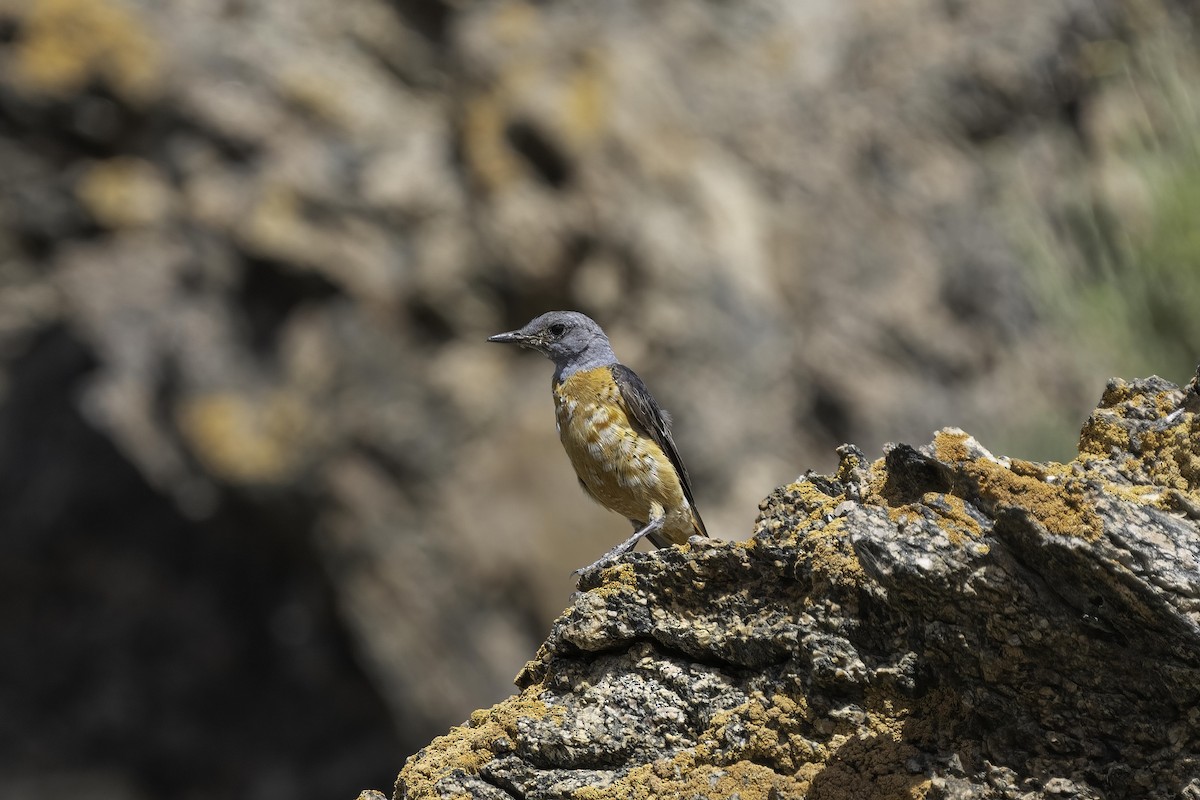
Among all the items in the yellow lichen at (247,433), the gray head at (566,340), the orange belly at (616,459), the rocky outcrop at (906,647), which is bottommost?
the rocky outcrop at (906,647)

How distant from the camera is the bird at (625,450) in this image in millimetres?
6566

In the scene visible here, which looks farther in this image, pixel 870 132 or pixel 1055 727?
pixel 870 132

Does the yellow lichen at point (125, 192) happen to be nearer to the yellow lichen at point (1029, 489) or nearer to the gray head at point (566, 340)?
the gray head at point (566, 340)

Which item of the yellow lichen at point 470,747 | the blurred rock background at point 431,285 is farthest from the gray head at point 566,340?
the blurred rock background at point 431,285

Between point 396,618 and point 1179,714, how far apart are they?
8.86 meters

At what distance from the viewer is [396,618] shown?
1148 cm

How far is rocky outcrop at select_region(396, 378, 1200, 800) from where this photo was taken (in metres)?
3.30

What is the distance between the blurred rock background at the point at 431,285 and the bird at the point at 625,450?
4292 mm

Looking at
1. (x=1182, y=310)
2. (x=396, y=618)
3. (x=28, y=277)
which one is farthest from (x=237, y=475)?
(x=1182, y=310)

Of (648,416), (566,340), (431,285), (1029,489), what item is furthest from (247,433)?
(1029,489)

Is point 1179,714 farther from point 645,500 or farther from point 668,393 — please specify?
point 668,393

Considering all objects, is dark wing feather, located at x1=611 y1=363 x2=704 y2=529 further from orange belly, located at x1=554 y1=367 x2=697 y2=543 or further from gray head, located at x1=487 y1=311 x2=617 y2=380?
gray head, located at x1=487 y1=311 x2=617 y2=380

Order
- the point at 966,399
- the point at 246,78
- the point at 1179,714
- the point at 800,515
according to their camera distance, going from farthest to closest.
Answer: the point at 246,78 < the point at 966,399 < the point at 800,515 < the point at 1179,714

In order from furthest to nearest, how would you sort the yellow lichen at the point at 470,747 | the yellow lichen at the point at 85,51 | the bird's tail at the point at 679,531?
the yellow lichen at the point at 85,51 < the bird's tail at the point at 679,531 < the yellow lichen at the point at 470,747
